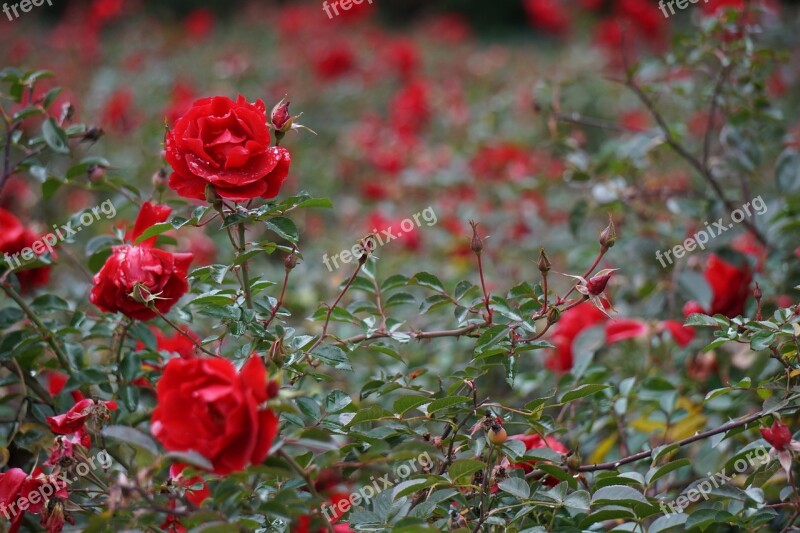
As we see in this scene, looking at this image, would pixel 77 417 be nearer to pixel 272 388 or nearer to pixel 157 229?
pixel 157 229

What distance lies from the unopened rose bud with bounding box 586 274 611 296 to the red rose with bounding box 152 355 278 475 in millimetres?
406

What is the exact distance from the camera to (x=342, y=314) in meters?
1.07

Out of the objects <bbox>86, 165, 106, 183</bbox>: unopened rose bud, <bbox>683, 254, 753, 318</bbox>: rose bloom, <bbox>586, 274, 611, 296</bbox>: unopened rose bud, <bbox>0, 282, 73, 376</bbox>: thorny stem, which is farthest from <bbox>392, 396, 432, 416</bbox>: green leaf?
<bbox>683, 254, 753, 318</bbox>: rose bloom

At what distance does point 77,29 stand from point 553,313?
543 centimetres

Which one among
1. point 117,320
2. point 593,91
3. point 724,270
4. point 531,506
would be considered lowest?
point 593,91

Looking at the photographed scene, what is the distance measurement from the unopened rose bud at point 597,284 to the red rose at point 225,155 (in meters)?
0.37

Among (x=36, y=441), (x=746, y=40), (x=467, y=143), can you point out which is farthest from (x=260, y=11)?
(x=36, y=441)

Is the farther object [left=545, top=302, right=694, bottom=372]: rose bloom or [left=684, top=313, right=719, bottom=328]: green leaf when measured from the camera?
[left=545, top=302, right=694, bottom=372]: rose bloom

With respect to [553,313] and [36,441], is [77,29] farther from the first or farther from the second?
[553,313]

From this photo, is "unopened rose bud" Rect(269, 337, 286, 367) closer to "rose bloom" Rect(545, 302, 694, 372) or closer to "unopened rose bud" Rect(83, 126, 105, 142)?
"unopened rose bud" Rect(83, 126, 105, 142)

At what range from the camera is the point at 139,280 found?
0.97 m

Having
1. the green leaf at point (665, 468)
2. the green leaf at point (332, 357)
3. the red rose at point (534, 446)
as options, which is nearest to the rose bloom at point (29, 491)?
the green leaf at point (332, 357)

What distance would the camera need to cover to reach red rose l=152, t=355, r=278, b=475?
2.28 feet

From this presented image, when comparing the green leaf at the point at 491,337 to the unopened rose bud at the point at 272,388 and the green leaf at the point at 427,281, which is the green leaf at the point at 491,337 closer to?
the green leaf at the point at 427,281
